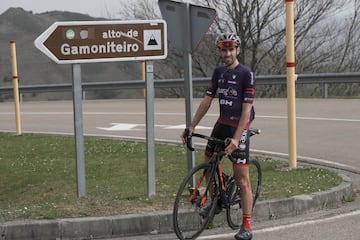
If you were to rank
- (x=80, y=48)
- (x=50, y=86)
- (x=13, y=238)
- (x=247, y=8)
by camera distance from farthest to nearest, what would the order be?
1. (x=247, y=8)
2. (x=50, y=86)
3. (x=80, y=48)
4. (x=13, y=238)

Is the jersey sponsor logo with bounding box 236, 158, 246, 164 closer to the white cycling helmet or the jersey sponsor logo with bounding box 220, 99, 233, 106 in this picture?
the jersey sponsor logo with bounding box 220, 99, 233, 106

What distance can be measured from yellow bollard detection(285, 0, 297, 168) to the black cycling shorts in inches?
128

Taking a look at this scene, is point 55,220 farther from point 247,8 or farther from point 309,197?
point 247,8

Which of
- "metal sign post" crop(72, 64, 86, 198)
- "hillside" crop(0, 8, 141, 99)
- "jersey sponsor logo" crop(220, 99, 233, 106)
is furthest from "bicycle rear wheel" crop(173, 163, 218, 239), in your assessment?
"hillside" crop(0, 8, 141, 99)

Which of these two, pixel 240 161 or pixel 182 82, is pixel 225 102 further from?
pixel 182 82

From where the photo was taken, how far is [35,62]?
31203 mm

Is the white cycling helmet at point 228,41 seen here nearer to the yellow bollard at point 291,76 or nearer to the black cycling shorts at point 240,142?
the black cycling shorts at point 240,142

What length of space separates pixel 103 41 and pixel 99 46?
0.07 meters

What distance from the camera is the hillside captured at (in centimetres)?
3067

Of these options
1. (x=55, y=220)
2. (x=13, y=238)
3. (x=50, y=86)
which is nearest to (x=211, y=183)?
(x=55, y=220)

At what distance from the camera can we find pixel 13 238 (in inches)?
239

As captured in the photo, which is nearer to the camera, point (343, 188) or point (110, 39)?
point (110, 39)

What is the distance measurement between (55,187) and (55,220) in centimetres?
281

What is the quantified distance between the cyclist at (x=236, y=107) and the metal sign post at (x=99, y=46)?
1314 mm
